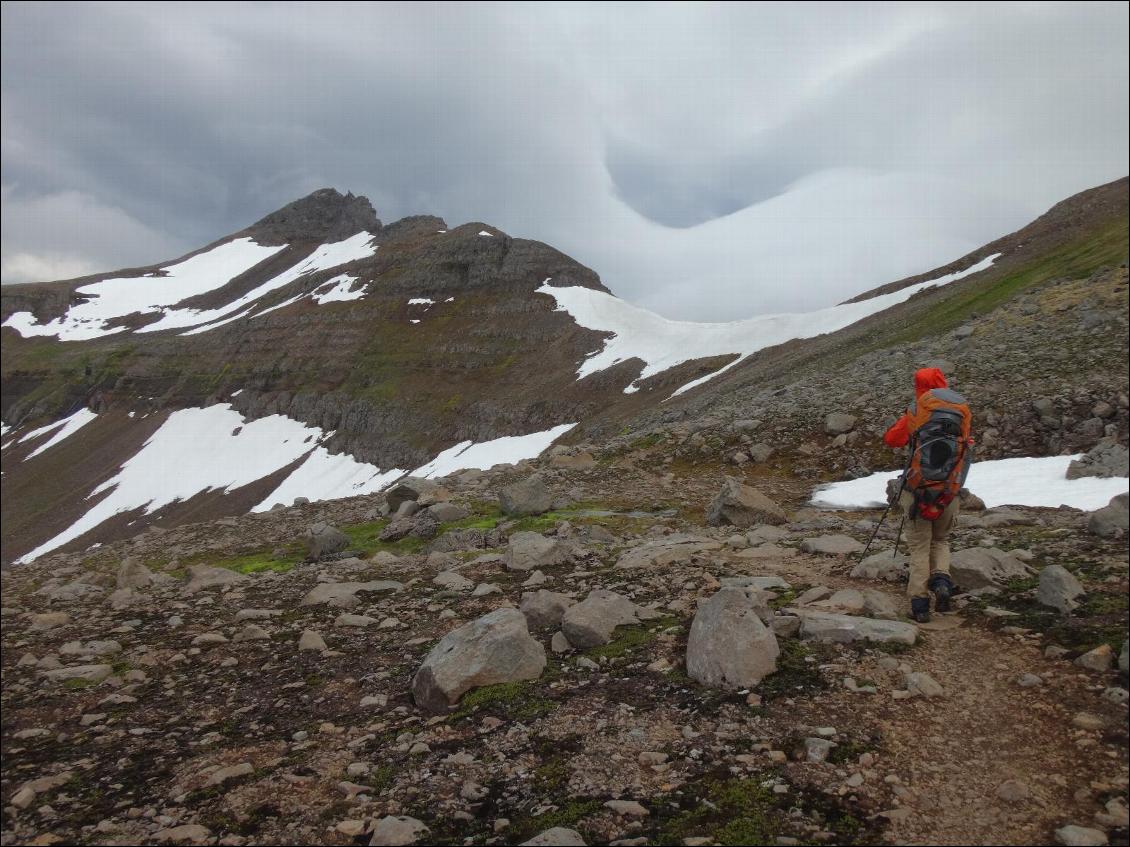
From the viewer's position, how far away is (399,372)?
111 metres

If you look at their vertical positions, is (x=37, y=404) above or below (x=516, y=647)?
above

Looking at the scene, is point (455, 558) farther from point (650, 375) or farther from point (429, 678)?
point (650, 375)

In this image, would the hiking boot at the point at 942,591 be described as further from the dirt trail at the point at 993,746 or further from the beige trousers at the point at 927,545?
the dirt trail at the point at 993,746

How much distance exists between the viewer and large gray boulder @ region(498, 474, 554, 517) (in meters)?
17.0

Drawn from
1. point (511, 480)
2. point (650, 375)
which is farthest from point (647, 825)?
point (650, 375)

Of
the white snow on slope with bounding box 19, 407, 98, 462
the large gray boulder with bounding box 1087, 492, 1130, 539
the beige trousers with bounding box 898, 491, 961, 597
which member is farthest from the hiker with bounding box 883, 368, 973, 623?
the white snow on slope with bounding box 19, 407, 98, 462

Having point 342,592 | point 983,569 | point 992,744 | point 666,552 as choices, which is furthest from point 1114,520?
point 342,592

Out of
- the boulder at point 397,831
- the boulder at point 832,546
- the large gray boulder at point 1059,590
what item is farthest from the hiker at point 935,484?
the boulder at point 397,831

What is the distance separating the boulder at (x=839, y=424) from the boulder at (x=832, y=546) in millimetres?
11645

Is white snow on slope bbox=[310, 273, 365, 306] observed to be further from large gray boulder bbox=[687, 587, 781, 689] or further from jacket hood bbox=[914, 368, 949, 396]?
large gray boulder bbox=[687, 587, 781, 689]

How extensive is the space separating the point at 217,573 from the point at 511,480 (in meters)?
11.0

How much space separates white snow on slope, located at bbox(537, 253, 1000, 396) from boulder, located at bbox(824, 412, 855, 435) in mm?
Result: 33342

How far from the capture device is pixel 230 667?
864cm

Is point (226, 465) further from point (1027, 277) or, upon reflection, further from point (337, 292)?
point (1027, 277)
